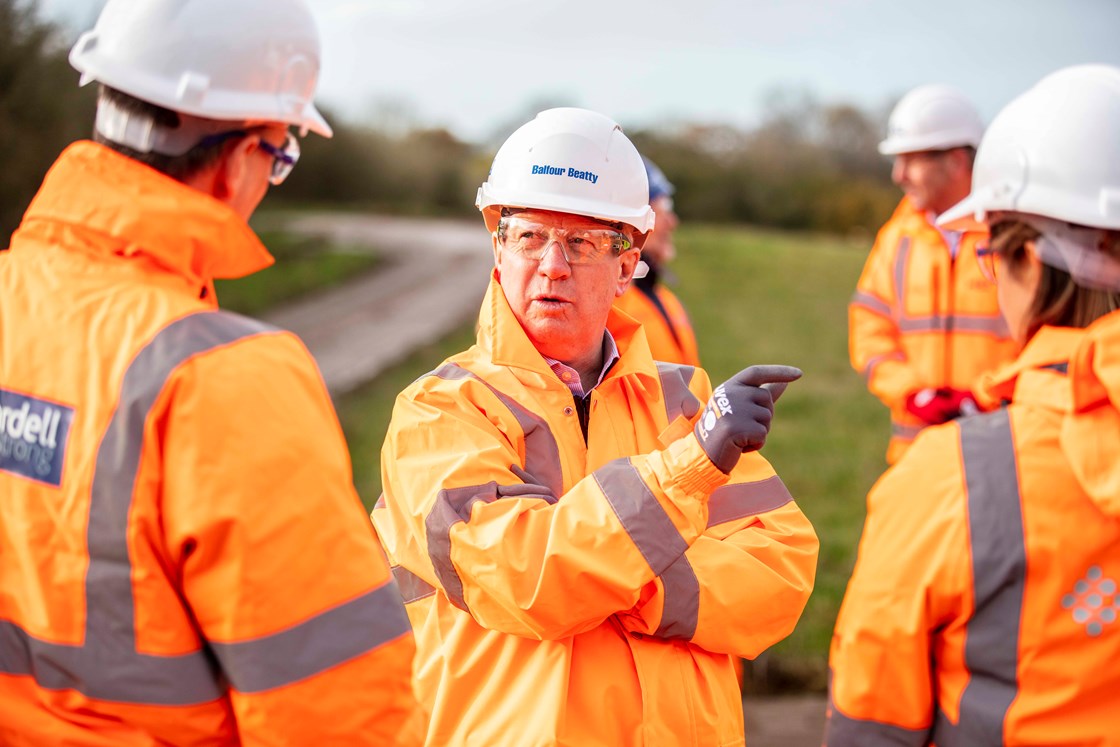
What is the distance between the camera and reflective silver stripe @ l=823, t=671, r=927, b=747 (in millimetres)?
2166

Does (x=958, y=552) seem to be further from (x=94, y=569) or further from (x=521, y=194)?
(x=94, y=569)

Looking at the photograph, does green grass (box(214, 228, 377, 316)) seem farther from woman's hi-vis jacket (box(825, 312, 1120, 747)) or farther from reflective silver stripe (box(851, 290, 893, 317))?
woman's hi-vis jacket (box(825, 312, 1120, 747))

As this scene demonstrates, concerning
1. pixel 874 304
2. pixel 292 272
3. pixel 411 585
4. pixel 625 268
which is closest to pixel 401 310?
pixel 292 272

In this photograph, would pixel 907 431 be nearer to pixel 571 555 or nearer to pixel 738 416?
pixel 738 416

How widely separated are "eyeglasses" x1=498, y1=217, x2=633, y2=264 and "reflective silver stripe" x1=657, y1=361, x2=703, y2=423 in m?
0.34

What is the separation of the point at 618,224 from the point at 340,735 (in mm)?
1514

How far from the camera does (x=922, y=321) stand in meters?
5.21

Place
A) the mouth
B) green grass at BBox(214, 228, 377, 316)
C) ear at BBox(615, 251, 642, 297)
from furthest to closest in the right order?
1. green grass at BBox(214, 228, 377, 316)
2. ear at BBox(615, 251, 642, 297)
3. the mouth

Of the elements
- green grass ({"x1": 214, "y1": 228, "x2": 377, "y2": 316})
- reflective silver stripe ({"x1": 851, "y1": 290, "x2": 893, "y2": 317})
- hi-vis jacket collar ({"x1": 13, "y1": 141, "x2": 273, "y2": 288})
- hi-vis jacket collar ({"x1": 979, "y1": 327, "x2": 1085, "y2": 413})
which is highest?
hi-vis jacket collar ({"x1": 13, "y1": 141, "x2": 273, "y2": 288})

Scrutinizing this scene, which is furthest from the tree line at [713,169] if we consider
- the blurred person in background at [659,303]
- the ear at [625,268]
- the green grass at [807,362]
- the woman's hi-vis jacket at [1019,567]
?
the woman's hi-vis jacket at [1019,567]

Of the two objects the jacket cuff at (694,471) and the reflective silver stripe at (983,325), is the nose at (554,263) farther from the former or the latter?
the reflective silver stripe at (983,325)

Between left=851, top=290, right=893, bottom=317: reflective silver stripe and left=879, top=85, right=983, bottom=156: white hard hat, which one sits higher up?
left=879, top=85, right=983, bottom=156: white hard hat

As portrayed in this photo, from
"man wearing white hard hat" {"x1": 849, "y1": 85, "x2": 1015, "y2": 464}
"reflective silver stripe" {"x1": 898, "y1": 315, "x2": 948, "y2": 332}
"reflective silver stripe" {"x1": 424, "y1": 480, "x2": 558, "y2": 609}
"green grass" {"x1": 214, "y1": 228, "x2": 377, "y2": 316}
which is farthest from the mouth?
"green grass" {"x1": 214, "y1": 228, "x2": 377, "y2": 316}

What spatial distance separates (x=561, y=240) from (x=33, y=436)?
140 cm
